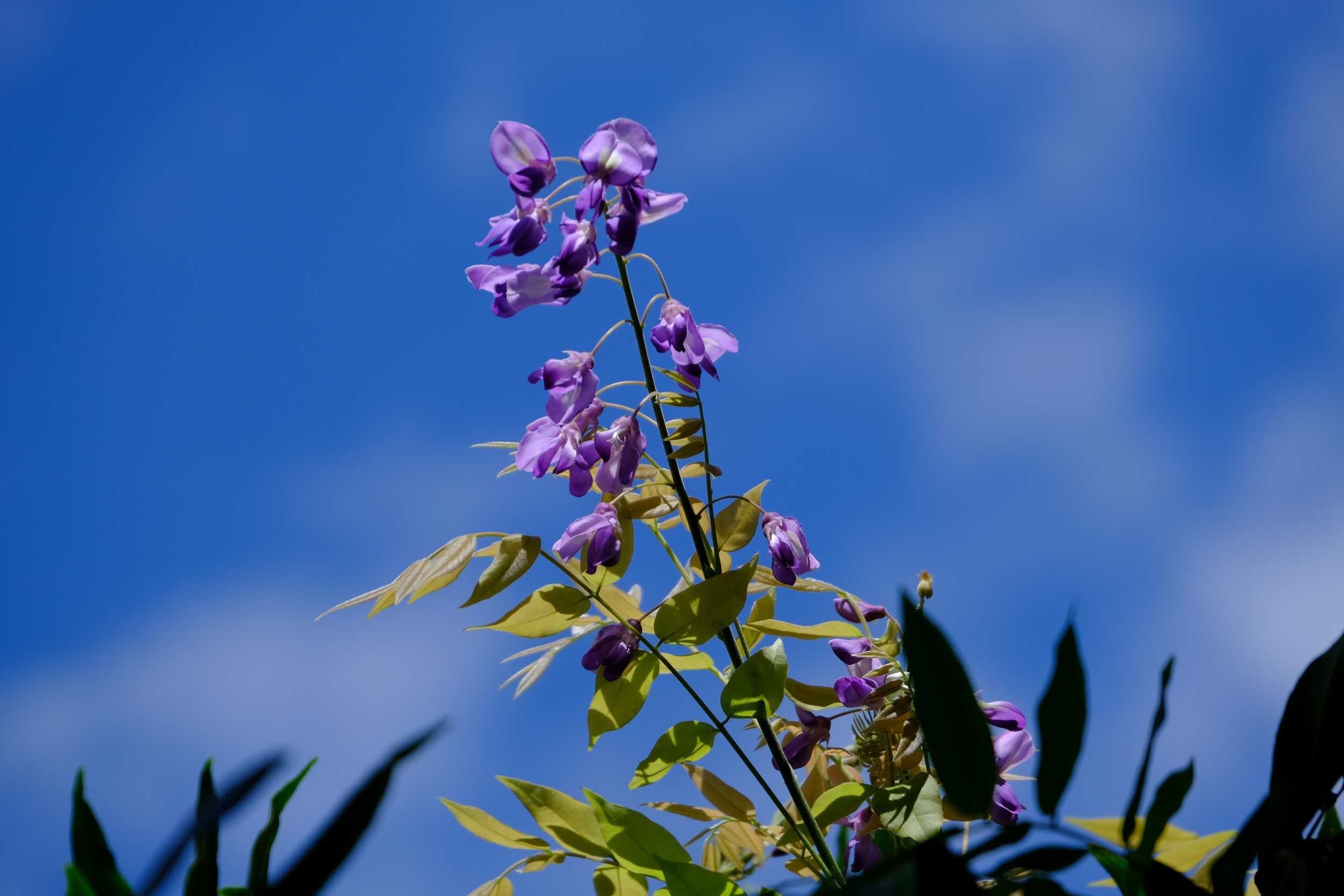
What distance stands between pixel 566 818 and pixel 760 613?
321 millimetres

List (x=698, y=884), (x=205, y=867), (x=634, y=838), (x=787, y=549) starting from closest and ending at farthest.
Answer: (x=205, y=867) < (x=698, y=884) < (x=634, y=838) < (x=787, y=549)

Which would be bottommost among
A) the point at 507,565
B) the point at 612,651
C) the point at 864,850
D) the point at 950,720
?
A: the point at 864,850

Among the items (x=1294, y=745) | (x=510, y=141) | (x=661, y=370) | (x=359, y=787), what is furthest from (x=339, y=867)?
(x=510, y=141)

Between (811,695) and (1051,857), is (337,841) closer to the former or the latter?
(1051,857)

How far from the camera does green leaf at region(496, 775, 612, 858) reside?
0.97 metres

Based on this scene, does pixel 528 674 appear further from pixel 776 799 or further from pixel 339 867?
pixel 339 867

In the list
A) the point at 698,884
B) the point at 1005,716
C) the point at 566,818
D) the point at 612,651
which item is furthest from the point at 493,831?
the point at 1005,716

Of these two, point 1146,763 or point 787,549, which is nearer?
point 1146,763

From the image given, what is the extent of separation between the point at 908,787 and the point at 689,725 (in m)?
0.22

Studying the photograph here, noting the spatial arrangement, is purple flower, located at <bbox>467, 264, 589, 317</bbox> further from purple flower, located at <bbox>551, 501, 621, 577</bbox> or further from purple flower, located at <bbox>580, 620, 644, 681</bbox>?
purple flower, located at <bbox>580, 620, 644, 681</bbox>

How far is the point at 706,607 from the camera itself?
0.97 m

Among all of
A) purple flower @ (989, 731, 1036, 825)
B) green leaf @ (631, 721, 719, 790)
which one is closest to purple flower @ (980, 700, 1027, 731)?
purple flower @ (989, 731, 1036, 825)

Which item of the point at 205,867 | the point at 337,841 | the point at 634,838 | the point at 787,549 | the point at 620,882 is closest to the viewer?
the point at 337,841

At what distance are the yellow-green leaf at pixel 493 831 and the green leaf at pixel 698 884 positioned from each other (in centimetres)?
33
